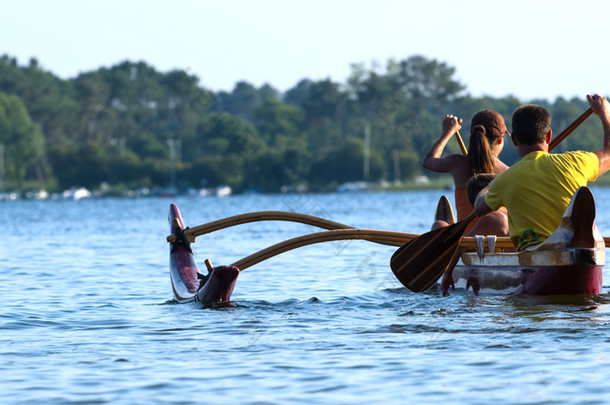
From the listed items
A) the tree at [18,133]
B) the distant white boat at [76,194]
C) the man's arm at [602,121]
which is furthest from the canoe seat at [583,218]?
the tree at [18,133]

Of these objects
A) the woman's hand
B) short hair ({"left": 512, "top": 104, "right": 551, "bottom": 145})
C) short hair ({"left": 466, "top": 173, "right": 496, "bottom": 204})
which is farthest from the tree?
short hair ({"left": 512, "top": 104, "right": 551, "bottom": 145})

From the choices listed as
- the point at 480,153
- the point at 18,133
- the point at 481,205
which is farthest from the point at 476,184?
the point at 18,133

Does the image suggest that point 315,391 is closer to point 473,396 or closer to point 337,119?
point 473,396

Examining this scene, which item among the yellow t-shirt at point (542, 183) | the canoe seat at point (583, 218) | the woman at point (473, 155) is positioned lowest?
the canoe seat at point (583, 218)

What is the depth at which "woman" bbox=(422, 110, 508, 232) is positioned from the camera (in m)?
8.64

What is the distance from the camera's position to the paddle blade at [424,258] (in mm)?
8711

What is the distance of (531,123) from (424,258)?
6.43 ft

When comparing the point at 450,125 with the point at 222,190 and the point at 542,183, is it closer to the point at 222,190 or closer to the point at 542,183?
the point at 542,183

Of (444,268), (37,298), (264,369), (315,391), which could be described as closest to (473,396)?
(315,391)

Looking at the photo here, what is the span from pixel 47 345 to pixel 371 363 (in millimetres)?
2755

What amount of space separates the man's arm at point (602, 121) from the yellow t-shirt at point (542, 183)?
0.06 metres

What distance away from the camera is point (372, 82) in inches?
4114

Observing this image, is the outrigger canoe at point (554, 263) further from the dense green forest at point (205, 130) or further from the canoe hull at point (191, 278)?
the dense green forest at point (205, 130)

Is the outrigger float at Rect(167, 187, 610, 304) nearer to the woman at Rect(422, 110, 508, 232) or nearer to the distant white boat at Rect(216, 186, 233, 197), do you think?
the woman at Rect(422, 110, 508, 232)
